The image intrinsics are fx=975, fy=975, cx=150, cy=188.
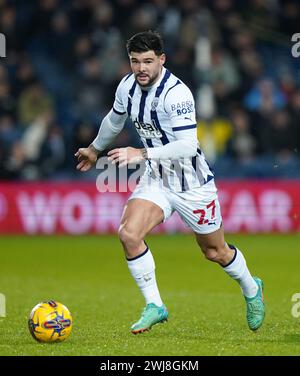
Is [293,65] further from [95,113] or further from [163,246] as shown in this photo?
[163,246]

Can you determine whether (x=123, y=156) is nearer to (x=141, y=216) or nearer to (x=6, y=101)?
(x=141, y=216)

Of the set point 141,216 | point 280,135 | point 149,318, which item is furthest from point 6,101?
point 149,318

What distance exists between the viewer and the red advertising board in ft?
57.3

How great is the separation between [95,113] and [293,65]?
14.2ft

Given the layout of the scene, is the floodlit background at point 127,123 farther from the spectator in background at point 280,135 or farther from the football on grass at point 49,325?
the football on grass at point 49,325

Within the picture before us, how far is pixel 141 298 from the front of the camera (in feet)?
35.6

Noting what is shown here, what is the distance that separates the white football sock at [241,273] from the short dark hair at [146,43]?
179 centimetres

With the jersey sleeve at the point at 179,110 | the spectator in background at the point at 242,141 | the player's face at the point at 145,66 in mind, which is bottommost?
the spectator in background at the point at 242,141

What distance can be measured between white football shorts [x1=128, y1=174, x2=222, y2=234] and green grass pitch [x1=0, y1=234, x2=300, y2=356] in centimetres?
90

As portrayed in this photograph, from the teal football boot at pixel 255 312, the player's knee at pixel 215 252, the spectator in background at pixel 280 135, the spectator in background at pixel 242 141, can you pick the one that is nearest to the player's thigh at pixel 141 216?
the player's knee at pixel 215 252

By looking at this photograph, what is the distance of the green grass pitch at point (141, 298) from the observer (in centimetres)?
724

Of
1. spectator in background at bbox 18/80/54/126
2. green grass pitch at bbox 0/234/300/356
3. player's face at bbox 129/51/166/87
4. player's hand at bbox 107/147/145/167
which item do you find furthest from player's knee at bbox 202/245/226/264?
spectator in background at bbox 18/80/54/126

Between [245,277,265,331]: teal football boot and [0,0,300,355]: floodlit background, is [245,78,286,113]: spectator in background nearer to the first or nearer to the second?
[0,0,300,355]: floodlit background

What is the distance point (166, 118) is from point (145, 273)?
1263mm
